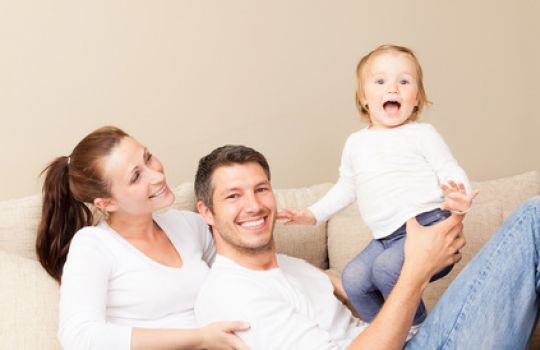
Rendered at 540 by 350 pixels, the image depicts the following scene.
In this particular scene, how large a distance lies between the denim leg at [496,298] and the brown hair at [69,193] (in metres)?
0.96

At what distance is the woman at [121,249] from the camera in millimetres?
1577

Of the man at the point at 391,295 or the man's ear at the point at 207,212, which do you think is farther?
the man's ear at the point at 207,212

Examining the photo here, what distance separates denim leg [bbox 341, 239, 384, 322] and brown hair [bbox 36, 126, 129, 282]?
0.72 meters

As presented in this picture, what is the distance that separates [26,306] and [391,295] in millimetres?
943

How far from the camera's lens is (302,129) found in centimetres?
283

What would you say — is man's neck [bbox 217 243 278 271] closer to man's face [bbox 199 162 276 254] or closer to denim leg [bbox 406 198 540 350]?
man's face [bbox 199 162 276 254]

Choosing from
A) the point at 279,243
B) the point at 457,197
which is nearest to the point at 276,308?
the point at 457,197

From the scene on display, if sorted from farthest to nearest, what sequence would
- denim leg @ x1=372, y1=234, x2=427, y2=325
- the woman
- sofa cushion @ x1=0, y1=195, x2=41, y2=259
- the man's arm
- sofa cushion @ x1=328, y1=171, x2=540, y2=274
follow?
sofa cushion @ x1=328, y1=171, x2=540, y2=274
sofa cushion @ x1=0, y1=195, x2=41, y2=259
denim leg @ x1=372, y1=234, x2=427, y2=325
the woman
the man's arm

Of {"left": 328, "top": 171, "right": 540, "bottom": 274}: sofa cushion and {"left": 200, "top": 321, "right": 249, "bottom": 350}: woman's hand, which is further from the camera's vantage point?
{"left": 328, "top": 171, "right": 540, "bottom": 274}: sofa cushion

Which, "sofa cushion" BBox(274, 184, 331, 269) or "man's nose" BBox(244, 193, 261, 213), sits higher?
"man's nose" BBox(244, 193, 261, 213)

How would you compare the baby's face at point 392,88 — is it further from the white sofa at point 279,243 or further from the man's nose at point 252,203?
the white sofa at point 279,243

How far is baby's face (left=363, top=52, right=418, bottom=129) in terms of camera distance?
174cm

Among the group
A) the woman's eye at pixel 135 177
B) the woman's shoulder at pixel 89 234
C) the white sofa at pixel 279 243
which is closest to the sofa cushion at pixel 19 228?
the white sofa at pixel 279 243

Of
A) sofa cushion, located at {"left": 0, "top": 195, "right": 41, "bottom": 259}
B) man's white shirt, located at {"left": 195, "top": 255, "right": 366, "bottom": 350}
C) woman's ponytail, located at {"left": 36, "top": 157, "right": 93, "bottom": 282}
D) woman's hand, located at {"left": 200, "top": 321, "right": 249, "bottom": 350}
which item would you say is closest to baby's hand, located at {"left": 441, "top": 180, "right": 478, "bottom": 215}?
man's white shirt, located at {"left": 195, "top": 255, "right": 366, "bottom": 350}
